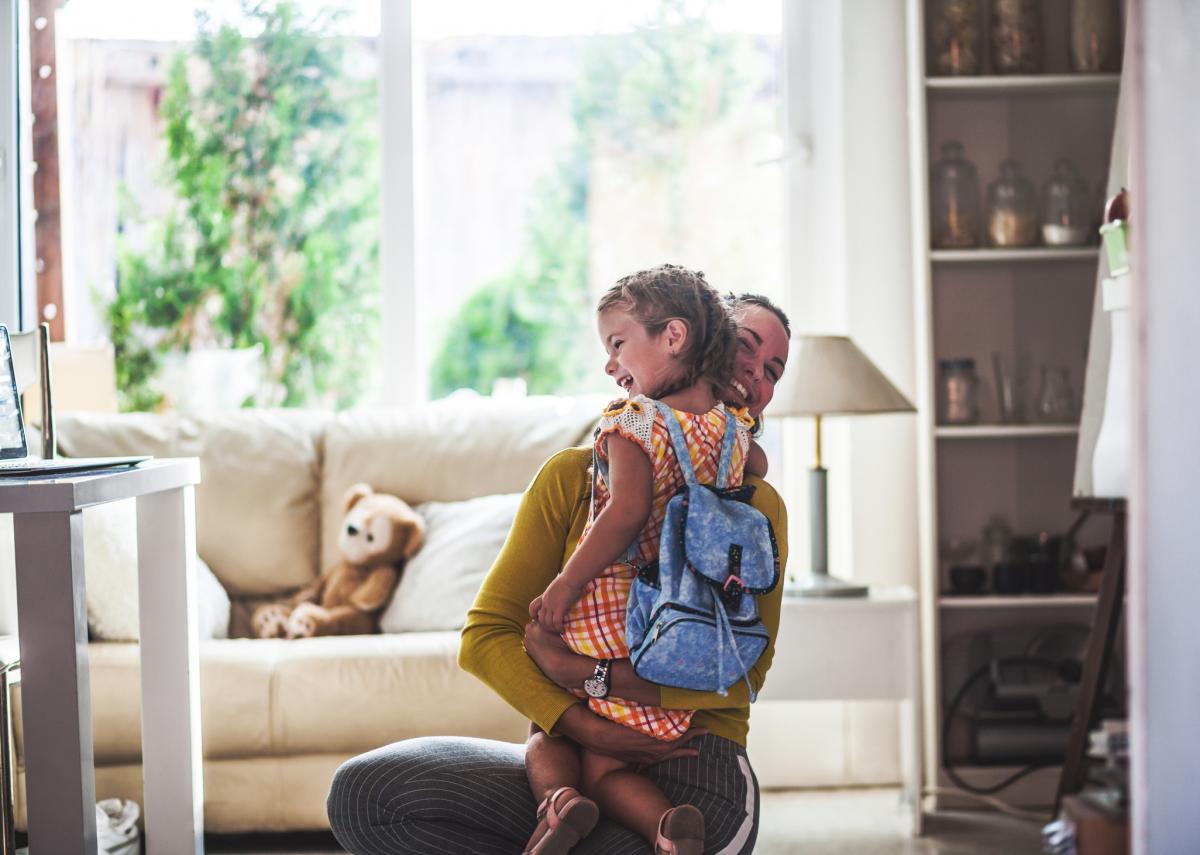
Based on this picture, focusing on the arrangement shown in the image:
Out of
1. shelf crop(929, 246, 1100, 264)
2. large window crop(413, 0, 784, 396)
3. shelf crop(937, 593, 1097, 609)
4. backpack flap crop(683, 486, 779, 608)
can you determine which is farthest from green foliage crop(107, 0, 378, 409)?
backpack flap crop(683, 486, 779, 608)

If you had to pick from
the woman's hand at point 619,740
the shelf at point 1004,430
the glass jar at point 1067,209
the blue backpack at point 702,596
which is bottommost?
the woman's hand at point 619,740

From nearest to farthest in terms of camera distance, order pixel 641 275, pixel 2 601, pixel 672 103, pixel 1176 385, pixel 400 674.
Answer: pixel 1176 385 → pixel 641 275 → pixel 2 601 → pixel 400 674 → pixel 672 103

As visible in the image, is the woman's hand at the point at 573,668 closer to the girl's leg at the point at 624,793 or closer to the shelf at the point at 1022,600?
the girl's leg at the point at 624,793

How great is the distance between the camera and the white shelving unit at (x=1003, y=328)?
9.91ft

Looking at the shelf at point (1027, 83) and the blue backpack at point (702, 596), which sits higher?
the shelf at point (1027, 83)

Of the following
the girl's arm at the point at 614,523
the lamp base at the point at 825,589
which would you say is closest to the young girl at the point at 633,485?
the girl's arm at the point at 614,523

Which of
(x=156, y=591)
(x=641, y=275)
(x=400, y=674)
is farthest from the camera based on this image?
A: (x=400, y=674)

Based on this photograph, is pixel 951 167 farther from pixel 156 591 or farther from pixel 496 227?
pixel 156 591

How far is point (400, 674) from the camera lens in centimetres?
248

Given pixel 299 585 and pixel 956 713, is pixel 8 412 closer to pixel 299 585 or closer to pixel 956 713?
pixel 299 585

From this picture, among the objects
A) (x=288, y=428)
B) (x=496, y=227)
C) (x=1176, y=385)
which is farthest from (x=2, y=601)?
(x=1176, y=385)

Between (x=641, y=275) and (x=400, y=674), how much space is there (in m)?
1.25

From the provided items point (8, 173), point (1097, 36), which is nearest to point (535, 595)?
point (1097, 36)

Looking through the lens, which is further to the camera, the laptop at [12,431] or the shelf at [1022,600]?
the shelf at [1022,600]
